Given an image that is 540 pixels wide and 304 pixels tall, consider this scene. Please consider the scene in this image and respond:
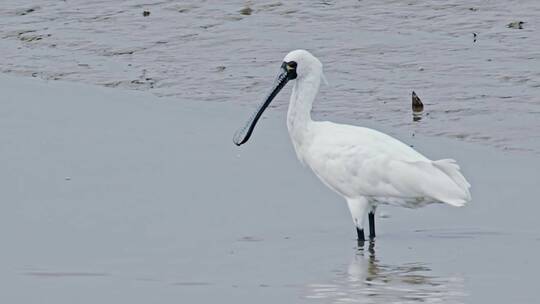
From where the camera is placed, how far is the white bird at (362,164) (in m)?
10.2

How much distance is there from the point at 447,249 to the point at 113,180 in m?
2.71

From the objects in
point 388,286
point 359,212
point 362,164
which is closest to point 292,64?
point 362,164

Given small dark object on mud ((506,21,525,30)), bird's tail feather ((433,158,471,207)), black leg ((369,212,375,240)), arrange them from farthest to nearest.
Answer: small dark object on mud ((506,21,525,30)) → black leg ((369,212,375,240)) → bird's tail feather ((433,158,471,207))

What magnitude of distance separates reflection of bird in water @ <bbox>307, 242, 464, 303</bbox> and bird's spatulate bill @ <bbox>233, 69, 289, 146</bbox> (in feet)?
6.29

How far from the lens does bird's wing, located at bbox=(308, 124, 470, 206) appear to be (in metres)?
10.2

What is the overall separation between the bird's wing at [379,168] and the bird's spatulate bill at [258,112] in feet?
1.76

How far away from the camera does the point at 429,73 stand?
50.9 ft

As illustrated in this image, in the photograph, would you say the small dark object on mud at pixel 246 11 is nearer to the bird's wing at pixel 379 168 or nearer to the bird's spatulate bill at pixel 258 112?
the bird's spatulate bill at pixel 258 112

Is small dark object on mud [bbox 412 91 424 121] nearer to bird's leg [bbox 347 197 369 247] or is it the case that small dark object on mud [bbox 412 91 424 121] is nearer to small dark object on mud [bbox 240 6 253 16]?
bird's leg [bbox 347 197 369 247]

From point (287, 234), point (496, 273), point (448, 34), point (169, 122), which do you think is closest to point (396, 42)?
point (448, 34)

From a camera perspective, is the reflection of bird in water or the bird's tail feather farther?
the bird's tail feather

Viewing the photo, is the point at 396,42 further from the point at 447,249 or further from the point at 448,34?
the point at 447,249

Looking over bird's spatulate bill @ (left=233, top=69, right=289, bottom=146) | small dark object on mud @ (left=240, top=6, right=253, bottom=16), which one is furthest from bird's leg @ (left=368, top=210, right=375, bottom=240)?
small dark object on mud @ (left=240, top=6, right=253, bottom=16)

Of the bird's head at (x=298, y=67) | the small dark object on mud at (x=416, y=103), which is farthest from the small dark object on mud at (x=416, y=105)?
the bird's head at (x=298, y=67)
